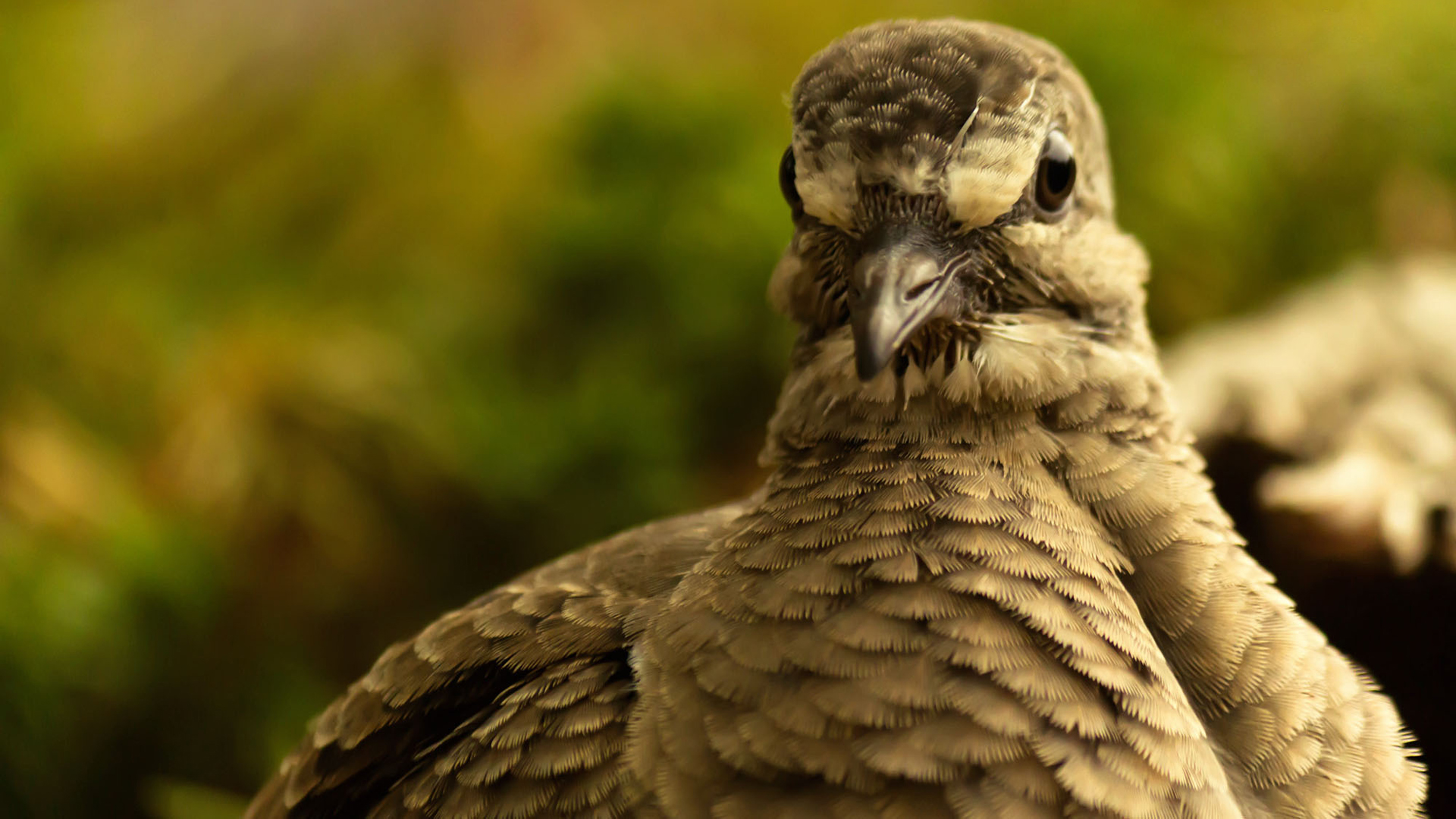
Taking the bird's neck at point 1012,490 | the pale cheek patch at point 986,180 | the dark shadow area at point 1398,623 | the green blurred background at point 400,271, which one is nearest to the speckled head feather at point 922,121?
the pale cheek patch at point 986,180

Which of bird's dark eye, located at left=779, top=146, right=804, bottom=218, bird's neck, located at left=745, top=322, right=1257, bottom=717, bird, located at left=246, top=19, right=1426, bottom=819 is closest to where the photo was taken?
bird, located at left=246, top=19, right=1426, bottom=819

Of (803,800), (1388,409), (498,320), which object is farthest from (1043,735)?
(498,320)

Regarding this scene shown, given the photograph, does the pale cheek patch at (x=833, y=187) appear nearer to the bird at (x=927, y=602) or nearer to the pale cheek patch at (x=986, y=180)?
the bird at (x=927, y=602)

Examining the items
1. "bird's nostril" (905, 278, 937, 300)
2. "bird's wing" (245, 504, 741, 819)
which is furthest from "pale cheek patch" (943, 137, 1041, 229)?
"bird's wing" (245, 504, 741, 819)

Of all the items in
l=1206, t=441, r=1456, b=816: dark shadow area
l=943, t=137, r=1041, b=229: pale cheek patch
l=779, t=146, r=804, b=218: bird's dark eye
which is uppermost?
l=779, t=146, r=804, b=218: bird's dark eye

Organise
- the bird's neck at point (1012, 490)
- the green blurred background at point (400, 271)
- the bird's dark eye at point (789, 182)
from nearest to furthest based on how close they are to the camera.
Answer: the bird's neck at point (1012, 490)
the bird's dark eye at point (789, 182)
the green blurred background at point (400, 271)

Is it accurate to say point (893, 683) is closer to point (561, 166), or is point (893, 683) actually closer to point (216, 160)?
point (561, 166)

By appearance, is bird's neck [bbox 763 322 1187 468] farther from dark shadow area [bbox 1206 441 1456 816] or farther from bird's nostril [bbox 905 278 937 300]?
dark shadow area [bbox 1206 441 1456 816]

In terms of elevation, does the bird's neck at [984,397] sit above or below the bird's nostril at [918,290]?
below
